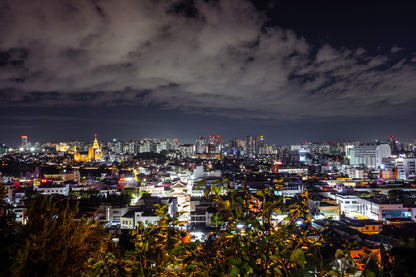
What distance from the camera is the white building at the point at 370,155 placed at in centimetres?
3359

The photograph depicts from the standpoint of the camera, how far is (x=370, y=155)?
112 feet

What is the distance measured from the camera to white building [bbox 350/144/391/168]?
33594 millimetres

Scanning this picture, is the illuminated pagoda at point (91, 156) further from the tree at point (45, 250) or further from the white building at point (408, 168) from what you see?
the tree at point (45, 250)

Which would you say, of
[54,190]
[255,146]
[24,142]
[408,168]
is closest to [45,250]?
[54,190]

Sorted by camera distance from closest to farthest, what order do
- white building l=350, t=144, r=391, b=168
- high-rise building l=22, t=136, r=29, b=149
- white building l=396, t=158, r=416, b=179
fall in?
white building l=396, t=158, r=416, b=179, white building l=350, t=144, r=391, b=168, high-rise building l=22, t=136, r=29, b=149

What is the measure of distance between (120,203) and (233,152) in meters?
54.7

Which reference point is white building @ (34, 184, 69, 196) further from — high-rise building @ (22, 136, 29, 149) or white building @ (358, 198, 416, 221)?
high-rise building @ (22, 136, 29, 149)

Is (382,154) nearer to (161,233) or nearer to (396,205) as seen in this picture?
(396,205)

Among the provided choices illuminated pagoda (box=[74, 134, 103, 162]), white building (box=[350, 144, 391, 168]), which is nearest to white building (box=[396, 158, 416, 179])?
white building (box=[350, 144, 391, 168])

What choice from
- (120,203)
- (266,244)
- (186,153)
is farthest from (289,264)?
(186,153)

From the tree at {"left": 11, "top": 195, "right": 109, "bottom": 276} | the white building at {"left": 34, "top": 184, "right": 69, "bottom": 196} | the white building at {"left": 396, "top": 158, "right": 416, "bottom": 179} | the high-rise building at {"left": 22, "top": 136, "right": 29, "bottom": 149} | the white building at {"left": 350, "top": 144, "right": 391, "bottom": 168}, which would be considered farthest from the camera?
the high-rise building at {"left": 22, "top": 136, "right": 29, "bottom": 149}

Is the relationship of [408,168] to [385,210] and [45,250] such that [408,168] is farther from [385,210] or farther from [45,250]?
[45,250]

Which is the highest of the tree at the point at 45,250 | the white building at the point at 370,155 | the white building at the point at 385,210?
the tree at the point at 45,250

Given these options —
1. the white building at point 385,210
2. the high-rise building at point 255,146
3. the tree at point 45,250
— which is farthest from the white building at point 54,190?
the high-rise building at point 255,146
